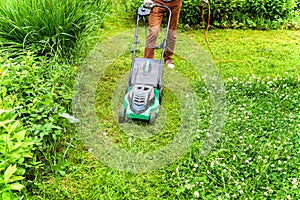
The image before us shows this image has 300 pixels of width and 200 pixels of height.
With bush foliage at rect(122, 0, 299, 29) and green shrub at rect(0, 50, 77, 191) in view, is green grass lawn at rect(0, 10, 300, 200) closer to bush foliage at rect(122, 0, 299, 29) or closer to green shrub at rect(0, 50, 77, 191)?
green shrub at rect(0, 50, 77, 191)

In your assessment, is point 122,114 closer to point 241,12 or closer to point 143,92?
point 143,92

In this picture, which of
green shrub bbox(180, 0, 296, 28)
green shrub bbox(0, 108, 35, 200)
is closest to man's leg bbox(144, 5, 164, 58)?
green shrub bbox(180, 0, 296, 28)

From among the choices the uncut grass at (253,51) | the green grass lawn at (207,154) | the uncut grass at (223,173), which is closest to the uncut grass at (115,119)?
the green grass lawn at (207,154)

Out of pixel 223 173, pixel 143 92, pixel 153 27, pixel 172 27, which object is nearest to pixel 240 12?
pixel 172 27

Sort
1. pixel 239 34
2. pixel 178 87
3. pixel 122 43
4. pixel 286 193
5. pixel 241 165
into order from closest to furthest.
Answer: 1. pixel 286 193
2. pixel 241 165
3. pixel 178 87
4. pixel 122 43
5. pixel 239 34

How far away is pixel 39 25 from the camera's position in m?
3.96

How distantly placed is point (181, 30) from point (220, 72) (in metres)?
1.46

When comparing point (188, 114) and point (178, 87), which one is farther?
point (178, 87)

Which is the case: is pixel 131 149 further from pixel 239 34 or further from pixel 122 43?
pixel 239 34

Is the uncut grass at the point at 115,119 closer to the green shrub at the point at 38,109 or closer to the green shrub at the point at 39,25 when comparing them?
the green shrub at the point at 38,109

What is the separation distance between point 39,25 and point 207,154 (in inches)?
89.2

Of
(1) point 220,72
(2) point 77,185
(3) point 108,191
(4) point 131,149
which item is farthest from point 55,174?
(1) point 220,72

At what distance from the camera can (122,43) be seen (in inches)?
210

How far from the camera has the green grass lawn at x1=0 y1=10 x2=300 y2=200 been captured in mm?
2854
